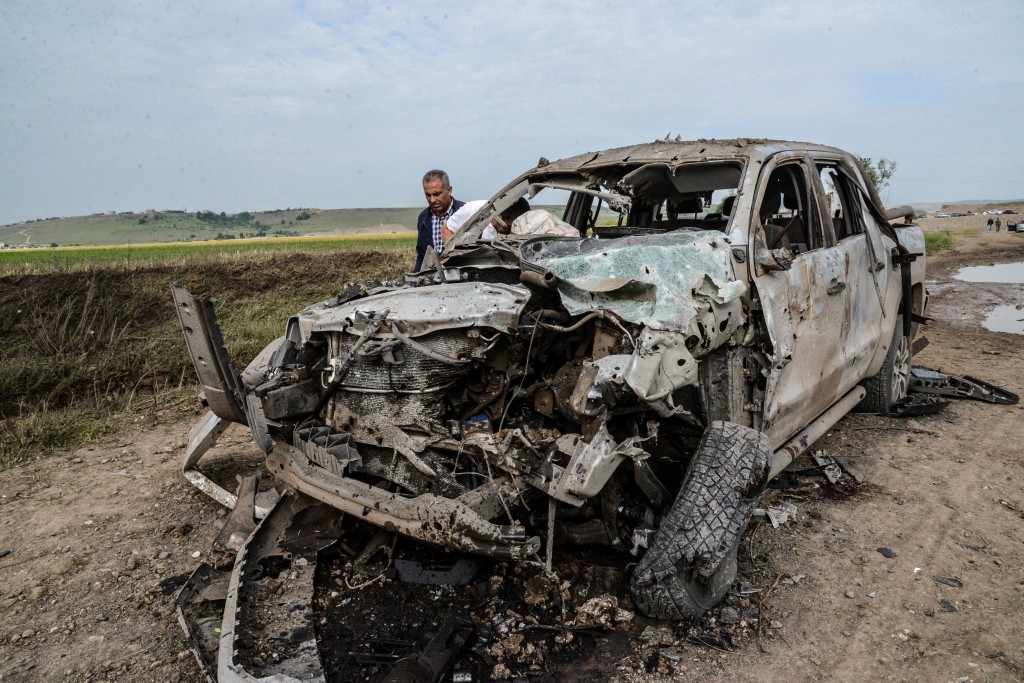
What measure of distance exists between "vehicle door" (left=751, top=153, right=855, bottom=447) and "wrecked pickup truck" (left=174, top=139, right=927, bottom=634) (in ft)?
0.06

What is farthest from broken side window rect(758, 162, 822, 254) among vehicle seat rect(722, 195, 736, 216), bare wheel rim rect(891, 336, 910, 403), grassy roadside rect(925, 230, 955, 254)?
grassy roadside rect(925, 230, 955, 254)

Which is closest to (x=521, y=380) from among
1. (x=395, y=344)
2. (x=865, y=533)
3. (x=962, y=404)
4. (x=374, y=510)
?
(x=395, y=344)

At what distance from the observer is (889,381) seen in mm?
5270

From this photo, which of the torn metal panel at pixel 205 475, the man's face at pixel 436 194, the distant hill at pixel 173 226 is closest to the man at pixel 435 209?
the man's face at pixel 436 194

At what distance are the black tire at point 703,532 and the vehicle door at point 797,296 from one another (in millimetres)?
493

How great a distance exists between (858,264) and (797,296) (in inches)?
43.4

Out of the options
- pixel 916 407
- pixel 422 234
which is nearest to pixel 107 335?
pixel 422 234

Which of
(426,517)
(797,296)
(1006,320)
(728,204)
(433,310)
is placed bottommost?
(1006,320)

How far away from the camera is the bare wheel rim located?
5340 mm

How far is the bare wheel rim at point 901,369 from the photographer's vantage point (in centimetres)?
534

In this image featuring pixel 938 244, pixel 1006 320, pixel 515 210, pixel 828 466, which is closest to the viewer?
pixel 828 466

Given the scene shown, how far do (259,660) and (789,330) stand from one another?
2.80 metres

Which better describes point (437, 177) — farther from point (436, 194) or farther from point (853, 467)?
point (853, 467)

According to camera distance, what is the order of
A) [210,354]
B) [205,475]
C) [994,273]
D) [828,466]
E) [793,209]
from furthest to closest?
[994,273]
[205,475]
[828,466]
[793,209]
[210,354]
